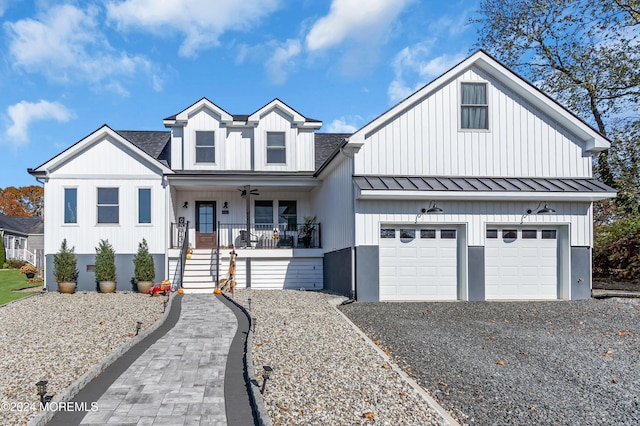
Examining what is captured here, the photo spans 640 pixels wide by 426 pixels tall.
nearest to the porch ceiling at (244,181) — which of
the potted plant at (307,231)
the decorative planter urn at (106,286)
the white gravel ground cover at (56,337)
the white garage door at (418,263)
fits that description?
the potted plant at (307,231)

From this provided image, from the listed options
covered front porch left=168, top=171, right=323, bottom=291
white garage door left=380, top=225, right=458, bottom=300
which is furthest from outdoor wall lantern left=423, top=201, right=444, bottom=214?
covered front porch left=168, top=171, right=323, bottom=291

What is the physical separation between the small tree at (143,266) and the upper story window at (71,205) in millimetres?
2664

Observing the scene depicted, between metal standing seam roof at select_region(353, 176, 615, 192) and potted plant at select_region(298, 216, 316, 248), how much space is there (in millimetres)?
5513

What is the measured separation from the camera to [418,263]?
43.9ft

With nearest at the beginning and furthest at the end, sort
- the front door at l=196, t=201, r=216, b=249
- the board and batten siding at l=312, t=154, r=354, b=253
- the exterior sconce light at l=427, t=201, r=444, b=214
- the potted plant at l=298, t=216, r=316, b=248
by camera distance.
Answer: the exterior sconce light at l=427, t=201, r=444, b=214 < the board and batten siding at l=312, t=154, r=354, b=253 < the potted plant at l=298, t=216, r=316, b=248 < the front door at l=196, t=201, r=216, b=249

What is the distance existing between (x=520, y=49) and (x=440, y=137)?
46.1 ft

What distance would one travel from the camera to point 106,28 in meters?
14.4

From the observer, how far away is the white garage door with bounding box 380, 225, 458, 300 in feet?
43.3

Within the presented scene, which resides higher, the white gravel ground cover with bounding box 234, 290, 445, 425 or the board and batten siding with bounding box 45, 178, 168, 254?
the board and batten siding with bounding box 45, 178, 168, 254

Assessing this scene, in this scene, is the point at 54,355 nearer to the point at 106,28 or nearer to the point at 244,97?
the point at 106,28

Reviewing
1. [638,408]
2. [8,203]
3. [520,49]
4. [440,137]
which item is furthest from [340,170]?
[8,203]

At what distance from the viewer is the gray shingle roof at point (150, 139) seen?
20.1 metres

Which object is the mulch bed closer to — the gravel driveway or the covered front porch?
the gravel driveway

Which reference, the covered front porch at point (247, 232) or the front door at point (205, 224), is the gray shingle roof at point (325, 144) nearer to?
the covered front porch at point (247, 232)
